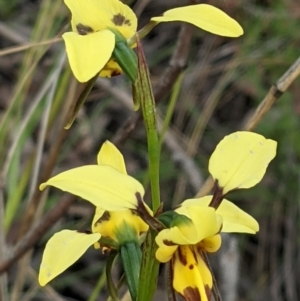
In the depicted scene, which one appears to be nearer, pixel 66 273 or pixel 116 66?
pixel 116 66

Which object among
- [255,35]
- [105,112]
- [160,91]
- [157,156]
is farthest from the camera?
[105,112]

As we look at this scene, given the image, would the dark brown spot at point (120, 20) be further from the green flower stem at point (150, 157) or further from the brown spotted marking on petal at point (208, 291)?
the brown spotted marking on petal at point (208, 291)

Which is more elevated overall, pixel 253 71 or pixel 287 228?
pixel 253 71

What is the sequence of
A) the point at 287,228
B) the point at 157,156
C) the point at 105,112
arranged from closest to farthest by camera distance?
the point at 157,156 → the point at 287,228 → the point at 105,112

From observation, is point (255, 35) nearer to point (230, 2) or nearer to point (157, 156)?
point (230, 2)

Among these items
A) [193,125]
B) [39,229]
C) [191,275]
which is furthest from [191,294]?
[193,125]

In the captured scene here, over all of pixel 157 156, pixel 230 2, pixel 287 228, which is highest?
pixel 157 156

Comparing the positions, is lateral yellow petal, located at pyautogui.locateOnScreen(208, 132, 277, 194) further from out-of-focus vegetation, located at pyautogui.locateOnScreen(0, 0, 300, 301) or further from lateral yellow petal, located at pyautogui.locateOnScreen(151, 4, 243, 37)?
out-of-focus vegetation, located at pyautogui.locateOnScreen(0, 0, 300, 301)

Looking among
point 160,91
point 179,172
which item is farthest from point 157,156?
point 179,172
